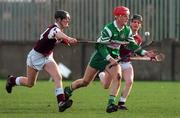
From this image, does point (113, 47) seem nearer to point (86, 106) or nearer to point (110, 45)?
point (110, 45)

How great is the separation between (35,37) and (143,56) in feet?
61.1

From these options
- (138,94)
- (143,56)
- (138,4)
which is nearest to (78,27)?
(138,4)

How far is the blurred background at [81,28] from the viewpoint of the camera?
32.5 metres

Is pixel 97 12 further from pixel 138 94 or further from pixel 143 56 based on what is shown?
pixel 143 56

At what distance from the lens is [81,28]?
1344 inches

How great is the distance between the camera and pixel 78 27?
3409 centimetres

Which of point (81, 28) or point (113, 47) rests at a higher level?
point (113, 47)

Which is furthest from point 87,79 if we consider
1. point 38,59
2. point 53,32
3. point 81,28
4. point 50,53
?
point 81,28

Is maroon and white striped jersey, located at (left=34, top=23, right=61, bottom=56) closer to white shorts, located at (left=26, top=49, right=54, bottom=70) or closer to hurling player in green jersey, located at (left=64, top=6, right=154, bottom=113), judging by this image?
white shorts, located at (left=26, top=49, right=54, bottom=70)

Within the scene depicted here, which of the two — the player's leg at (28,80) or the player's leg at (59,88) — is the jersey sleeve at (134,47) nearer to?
the player's leg at (59,88)

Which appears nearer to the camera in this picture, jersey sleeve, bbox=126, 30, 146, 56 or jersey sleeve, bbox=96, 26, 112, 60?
jersey sleeve, bbox=96, 26, 112, 60

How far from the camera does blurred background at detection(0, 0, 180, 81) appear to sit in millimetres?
32531

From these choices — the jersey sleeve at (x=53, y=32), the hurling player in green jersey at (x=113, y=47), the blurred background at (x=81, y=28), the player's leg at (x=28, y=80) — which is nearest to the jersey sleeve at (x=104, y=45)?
the hurling player in green jersey at (x=113, y=47)

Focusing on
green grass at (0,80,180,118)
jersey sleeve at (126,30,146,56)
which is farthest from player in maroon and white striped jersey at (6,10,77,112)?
jersey sleeve at (126,30,146,56)
